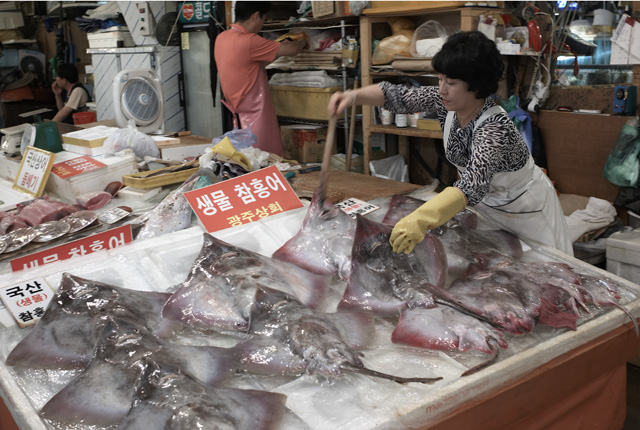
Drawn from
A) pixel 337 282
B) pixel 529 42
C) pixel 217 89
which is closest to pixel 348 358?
pixel 337 282

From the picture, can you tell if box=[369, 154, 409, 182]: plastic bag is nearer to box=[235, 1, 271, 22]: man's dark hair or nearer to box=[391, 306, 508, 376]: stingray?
box=[235, 1, 271, 22]: man's dark hair

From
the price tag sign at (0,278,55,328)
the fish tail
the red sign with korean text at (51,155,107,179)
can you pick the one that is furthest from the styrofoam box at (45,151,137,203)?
the fish tail

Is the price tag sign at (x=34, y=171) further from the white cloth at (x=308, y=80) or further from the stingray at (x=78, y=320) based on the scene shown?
the white cloth at (x=308, y=80)

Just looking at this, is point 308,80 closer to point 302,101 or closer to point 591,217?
point 302,101

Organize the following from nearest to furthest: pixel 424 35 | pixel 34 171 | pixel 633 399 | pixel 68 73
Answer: pixel 633 399 → pixel 34 171 → pixel 424 35 → pixel 68 73

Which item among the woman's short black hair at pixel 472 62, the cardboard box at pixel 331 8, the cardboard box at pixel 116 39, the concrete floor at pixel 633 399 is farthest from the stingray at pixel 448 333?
the cardboard box at pixel 116 39

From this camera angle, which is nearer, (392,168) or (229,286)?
(229,286)

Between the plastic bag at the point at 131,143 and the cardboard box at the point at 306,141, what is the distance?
6.56 feet

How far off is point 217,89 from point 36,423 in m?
6.03

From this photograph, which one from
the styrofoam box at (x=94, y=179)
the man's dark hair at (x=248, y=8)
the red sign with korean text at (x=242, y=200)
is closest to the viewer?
the red sign with korean text at (x=242, y=200)

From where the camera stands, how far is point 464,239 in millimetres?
2381

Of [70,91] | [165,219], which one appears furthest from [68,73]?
[165,219]

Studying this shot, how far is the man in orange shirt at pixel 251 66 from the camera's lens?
5340 millimetres

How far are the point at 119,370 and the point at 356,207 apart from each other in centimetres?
152
